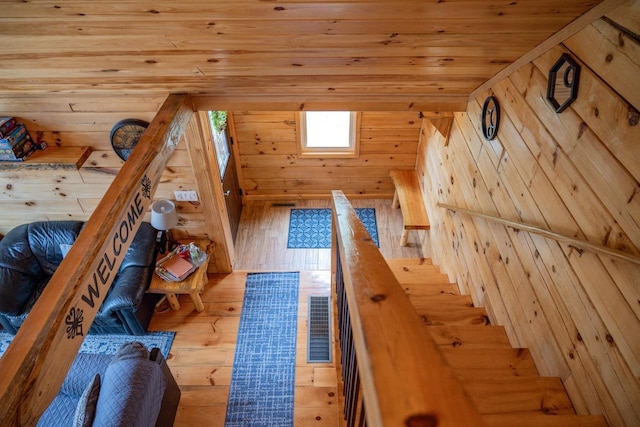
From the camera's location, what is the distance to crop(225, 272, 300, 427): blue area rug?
109 inches

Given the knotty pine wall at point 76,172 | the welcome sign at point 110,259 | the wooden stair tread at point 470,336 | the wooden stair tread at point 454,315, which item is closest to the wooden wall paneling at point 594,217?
the wooden stair tread at point 470,336

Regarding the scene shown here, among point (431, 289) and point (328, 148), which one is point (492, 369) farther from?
point (328, 148)

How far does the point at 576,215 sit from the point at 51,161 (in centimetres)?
324

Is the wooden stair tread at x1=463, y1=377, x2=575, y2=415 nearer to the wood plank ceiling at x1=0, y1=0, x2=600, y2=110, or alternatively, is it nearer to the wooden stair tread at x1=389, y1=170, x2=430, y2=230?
the wood plank ceiling at x1=0, y1=0, x2=600, y2=110

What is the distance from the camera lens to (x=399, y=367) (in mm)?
587

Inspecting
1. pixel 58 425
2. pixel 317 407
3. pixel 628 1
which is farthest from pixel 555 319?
pixel 58 425

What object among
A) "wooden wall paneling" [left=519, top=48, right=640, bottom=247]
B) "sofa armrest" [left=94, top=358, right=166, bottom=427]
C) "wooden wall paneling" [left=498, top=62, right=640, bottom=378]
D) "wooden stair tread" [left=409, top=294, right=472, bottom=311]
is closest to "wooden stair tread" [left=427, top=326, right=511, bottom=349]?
"wooden stair tread" [left=409, top=294, right=472, bottom=311]

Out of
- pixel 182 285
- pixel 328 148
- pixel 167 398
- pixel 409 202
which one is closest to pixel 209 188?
pixel 182 285

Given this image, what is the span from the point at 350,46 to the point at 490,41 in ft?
2.19

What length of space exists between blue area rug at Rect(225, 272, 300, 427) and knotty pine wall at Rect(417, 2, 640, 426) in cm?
165

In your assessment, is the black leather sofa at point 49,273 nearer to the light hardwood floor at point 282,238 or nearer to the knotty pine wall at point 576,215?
the light hardwood floor at point 282,238

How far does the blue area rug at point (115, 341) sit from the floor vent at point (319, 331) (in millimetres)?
1201

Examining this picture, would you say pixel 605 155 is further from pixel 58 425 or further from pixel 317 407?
pixel 58 425

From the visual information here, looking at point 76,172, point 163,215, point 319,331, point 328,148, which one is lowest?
point 319,331
